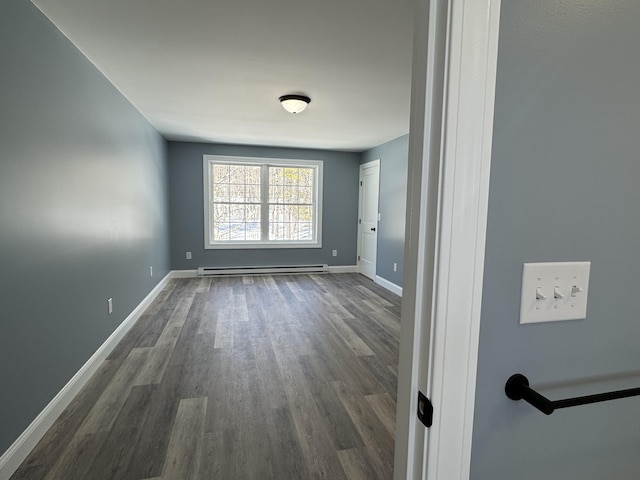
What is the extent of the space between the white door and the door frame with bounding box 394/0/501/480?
525 centimetres

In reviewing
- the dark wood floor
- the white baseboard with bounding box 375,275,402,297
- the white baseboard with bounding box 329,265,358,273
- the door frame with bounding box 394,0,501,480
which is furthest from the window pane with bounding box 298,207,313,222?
the door frame with bounding box 394,0,501,480

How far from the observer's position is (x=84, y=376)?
2.37 metres

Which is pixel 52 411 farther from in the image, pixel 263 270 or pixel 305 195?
pixel 305 195

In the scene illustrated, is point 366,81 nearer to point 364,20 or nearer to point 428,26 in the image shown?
point 364,20

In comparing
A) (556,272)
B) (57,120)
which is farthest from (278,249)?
(556,272)

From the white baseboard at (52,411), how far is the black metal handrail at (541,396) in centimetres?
211

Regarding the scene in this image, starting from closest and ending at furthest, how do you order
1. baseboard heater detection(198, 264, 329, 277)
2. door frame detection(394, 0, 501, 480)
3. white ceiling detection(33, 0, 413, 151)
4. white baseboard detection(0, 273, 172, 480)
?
1. door frame detection(394, 0, 501, 480)
2. white baseboard detection(0, 273, 172, 480)
3. white ceiling detection(33, 0, 413, 151)
4. baseboard heater detection(198, 264, 329, 277)

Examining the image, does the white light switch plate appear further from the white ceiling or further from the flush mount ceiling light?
the flush mount ceiling light

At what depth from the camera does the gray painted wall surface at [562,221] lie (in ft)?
1.88

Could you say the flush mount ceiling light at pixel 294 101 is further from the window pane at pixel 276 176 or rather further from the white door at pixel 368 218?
the window pane at pixel 276 176

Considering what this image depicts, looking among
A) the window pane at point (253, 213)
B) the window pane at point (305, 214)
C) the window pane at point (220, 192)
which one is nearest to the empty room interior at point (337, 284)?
the window pane at point (220, 192)

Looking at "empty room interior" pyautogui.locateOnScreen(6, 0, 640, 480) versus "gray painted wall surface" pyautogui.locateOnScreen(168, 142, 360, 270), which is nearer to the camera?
"empty room interior" pyautogui.locateOnScreen(6, 0, 640, 480)

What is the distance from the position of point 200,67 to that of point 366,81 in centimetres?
134

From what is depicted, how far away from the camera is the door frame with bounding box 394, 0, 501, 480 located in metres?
0.52
